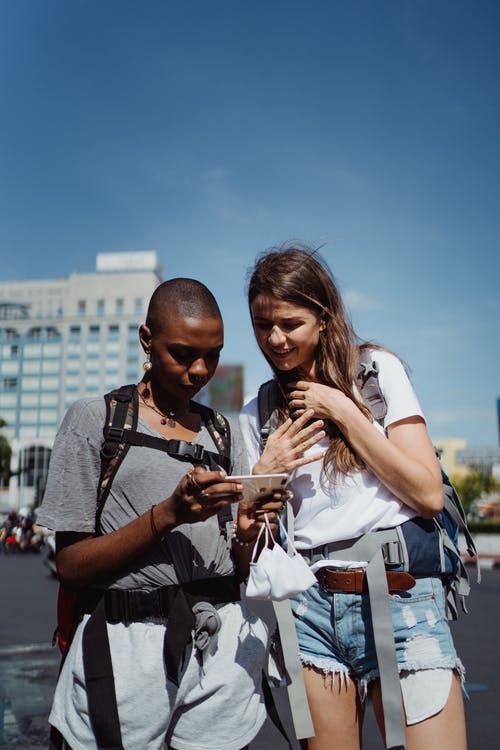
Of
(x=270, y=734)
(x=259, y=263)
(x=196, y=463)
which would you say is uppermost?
(x=259, y=263)

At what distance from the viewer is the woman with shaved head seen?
180 centimetres

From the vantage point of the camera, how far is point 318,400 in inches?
86.3

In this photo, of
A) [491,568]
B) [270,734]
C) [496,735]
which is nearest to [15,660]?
[270,734]

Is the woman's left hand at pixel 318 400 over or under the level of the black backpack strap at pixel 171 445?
over

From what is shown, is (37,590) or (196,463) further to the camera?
(37,590)

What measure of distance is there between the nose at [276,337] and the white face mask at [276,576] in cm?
64

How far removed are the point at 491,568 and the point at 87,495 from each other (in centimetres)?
2088

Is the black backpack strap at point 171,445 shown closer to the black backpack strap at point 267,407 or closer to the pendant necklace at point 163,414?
the pendant necklace at point 163,414

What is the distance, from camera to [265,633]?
6.73 feet

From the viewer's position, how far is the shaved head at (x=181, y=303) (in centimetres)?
202

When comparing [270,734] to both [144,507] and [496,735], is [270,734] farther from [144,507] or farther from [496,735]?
[144,507]

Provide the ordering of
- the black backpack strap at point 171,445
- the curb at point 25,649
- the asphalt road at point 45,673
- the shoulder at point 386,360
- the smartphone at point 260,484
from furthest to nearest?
the curb at point 25,649
the asphalt road at point 45,673
the shoulder at point 386,360
the black backpack strap at point 171,445
the smartphone at point 260,484

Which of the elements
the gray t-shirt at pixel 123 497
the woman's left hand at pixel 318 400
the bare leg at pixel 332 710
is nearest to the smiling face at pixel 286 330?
the woman's left hand at pixel 318 400

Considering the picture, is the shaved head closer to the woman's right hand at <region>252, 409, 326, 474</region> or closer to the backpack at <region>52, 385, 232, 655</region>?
the backpack at <region>52, 385, 232, 655</region>
